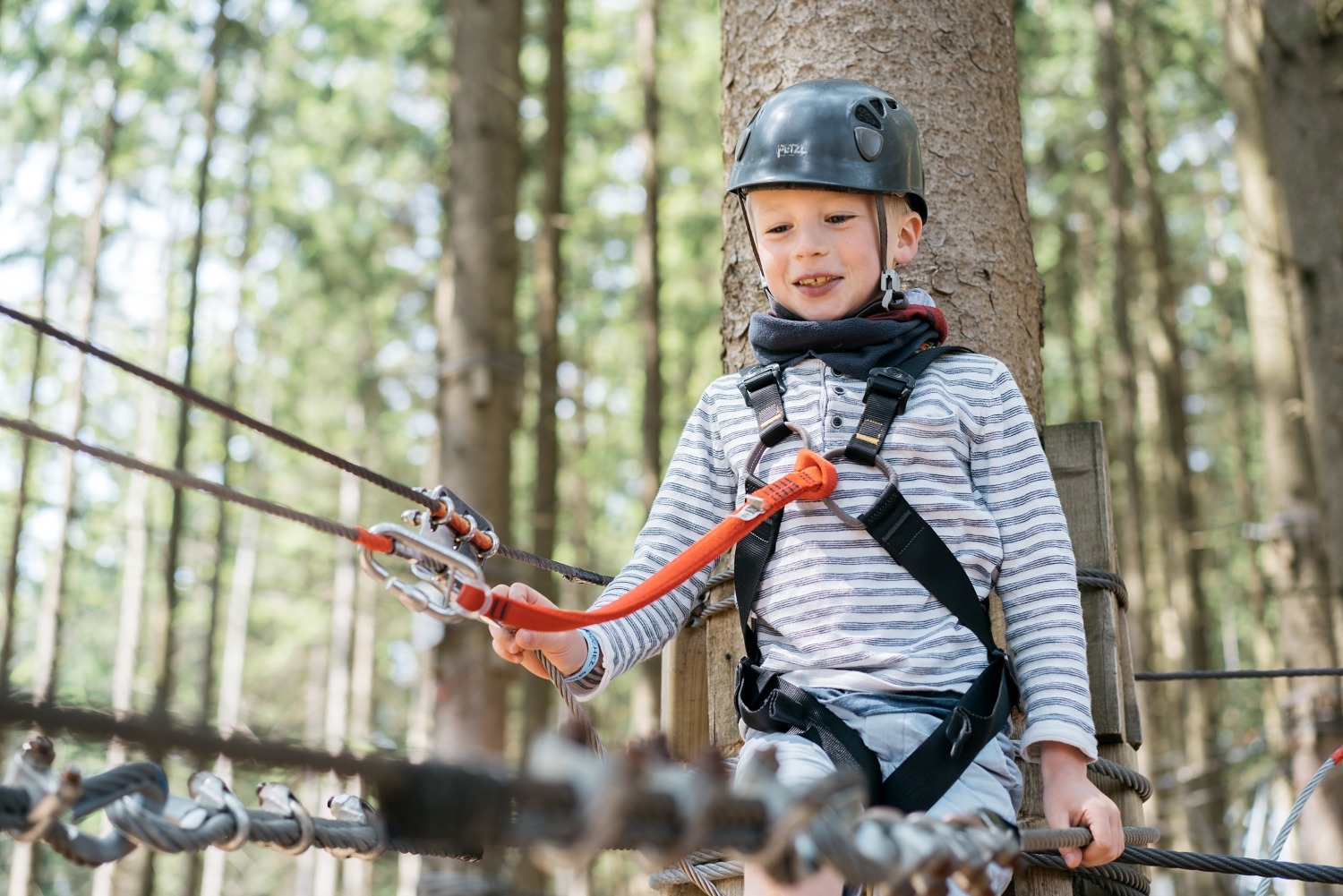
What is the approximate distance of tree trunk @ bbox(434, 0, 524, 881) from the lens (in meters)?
7.98

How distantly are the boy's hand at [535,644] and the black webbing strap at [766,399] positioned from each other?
1.73 ft

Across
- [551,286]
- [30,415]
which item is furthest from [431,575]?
[30,415]

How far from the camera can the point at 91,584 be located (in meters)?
35.8

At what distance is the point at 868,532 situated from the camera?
232 centimetres

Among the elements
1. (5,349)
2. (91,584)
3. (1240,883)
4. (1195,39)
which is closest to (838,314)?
(1240,883)

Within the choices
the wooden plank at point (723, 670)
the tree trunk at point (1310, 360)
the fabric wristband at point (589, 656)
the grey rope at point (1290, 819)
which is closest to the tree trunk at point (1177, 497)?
the tree trunk at point (1310, 360)

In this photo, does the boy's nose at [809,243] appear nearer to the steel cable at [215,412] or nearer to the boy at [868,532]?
the boy at [868,532]

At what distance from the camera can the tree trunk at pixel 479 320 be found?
798 cm

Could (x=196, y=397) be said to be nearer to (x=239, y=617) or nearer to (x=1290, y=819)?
(x=1290, y=819)

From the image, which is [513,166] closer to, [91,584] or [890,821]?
[890,821]

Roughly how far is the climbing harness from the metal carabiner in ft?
2.14

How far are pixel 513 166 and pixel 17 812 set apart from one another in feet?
28.2

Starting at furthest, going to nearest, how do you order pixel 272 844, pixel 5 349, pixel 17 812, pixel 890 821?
pixel 5 349
pixel 272 844
pixel 17 812
pixel 890 821

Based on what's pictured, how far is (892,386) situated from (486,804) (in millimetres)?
1569
